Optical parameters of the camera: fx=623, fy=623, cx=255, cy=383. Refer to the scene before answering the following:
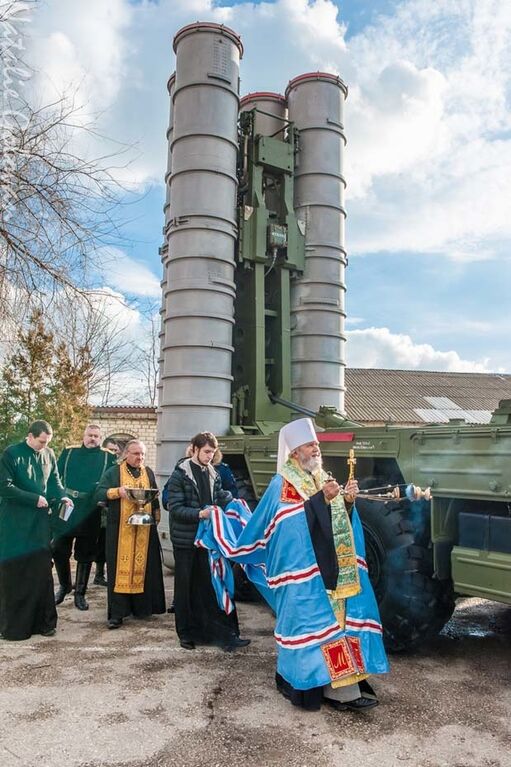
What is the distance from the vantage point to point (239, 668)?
462 centimetres

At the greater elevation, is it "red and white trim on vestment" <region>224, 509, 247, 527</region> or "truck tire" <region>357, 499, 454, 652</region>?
"red and white trim on vestment" <region>224, 509, 247, 527</region>

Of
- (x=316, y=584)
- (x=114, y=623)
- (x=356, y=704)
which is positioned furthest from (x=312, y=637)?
(x=114, y=623)

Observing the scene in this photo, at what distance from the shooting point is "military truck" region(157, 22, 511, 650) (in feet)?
16.1

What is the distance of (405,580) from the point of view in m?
4.79

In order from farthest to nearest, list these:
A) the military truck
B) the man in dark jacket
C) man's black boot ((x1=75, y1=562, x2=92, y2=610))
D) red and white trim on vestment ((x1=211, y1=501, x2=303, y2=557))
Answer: man's black boot ((x1=75, y1=562, x2=92, y2=610)), the man in dark jacket, the military truck, red and white trim on vestment ((x1=211, y1=501, x2=303, y2=557))

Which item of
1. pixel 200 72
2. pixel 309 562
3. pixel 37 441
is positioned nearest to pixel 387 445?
pixel 309 562

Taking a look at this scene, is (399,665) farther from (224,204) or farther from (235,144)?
(235,144)

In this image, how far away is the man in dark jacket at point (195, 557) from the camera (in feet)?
17.2

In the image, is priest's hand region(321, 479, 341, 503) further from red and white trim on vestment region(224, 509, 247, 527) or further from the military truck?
red and white trim on vestment region(224, 509, 247, 527)

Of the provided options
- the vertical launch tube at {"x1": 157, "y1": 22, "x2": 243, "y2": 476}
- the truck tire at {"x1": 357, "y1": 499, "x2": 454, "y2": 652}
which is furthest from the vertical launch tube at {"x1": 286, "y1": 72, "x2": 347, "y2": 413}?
the truck tire at {"x1": 357, "y1": 499, "x2": 454, "y2": 652}

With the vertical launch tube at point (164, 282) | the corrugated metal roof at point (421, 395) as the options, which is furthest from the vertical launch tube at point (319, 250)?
the corrugated metal roof at point (421, 395)

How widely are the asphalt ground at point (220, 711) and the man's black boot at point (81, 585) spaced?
1006mm

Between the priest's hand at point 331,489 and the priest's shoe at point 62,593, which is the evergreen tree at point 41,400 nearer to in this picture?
the priest's shoe at point 62,593

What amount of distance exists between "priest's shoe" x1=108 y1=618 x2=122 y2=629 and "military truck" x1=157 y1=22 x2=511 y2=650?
2.00 metres
